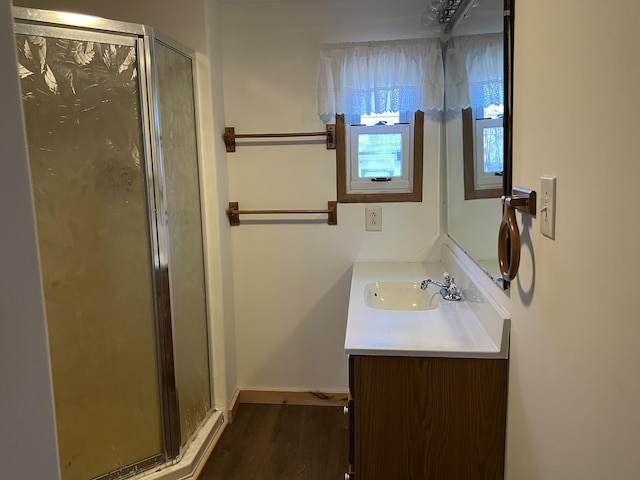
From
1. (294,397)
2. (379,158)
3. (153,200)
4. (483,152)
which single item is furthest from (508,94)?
(294,397)

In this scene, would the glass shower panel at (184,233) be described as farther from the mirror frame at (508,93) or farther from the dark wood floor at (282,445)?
the mirror frame at (508,93)

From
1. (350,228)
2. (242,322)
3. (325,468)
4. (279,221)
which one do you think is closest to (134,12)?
(279,221)

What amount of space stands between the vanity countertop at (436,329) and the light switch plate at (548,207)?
0.42 meters

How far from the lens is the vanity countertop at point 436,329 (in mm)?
1494

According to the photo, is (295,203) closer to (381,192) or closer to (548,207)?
(381,192)

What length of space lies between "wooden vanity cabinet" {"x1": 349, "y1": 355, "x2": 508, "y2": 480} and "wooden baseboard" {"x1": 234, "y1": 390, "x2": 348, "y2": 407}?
1226 mm

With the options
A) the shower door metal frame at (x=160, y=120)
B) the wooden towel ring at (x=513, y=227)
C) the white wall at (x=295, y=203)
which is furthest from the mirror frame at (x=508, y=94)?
the shower door metal frame at (x=160, y=120)

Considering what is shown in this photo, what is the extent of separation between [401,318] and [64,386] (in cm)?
131

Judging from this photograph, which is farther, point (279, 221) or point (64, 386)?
point (279, 221)

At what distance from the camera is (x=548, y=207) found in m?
1.08

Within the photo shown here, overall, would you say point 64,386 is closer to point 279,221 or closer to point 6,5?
point 279,221

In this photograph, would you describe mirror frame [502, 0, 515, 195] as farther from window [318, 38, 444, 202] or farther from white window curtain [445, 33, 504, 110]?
window [318, 38, 444, 202]

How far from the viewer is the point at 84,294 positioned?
187 centimetres

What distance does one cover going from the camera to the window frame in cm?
253
